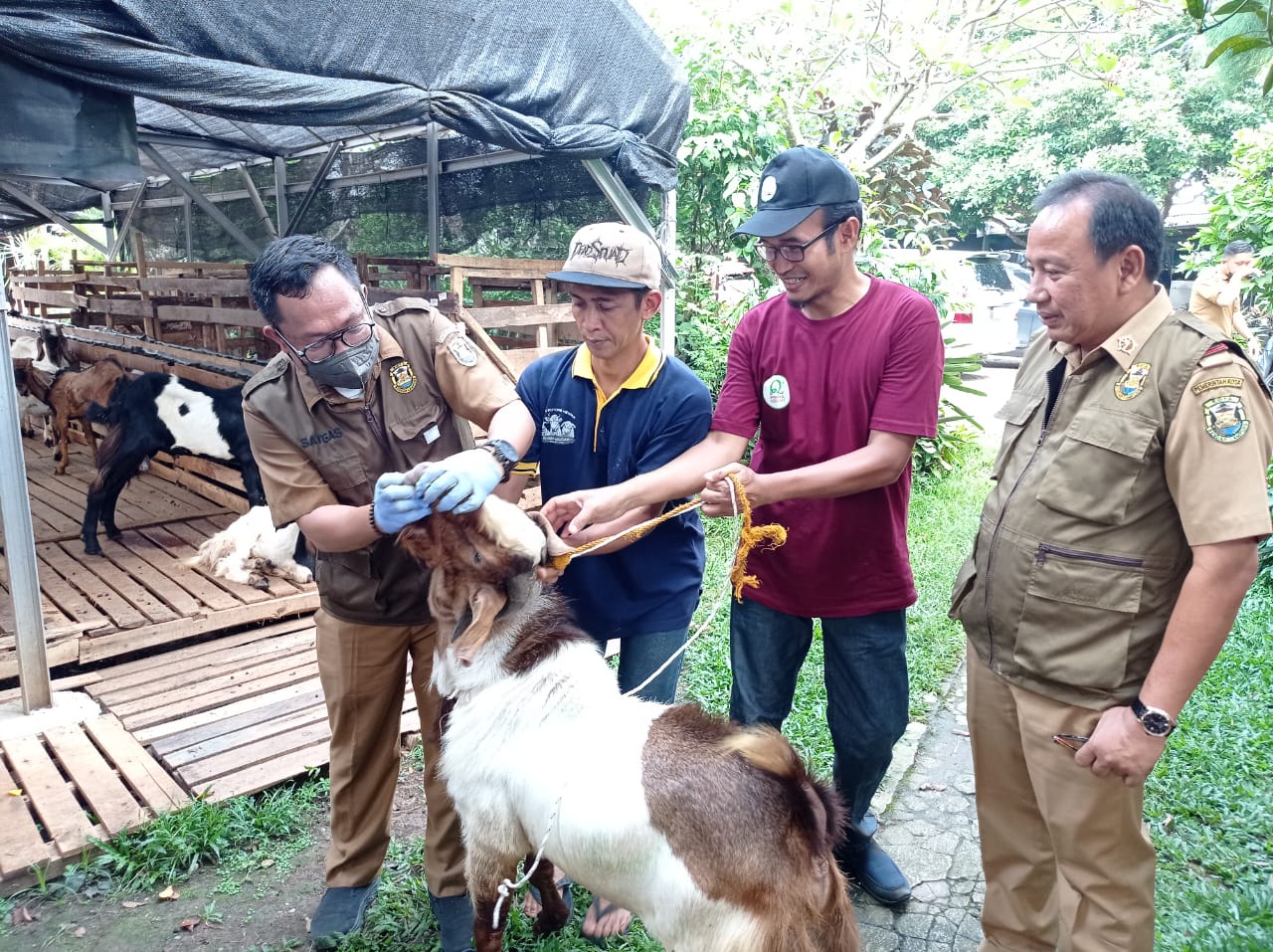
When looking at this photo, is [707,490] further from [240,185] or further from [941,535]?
[240,185]

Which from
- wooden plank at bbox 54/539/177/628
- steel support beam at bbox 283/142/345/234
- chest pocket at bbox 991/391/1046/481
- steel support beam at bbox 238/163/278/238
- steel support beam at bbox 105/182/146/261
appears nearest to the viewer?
chest pocket at bbox 991/391/1046/481

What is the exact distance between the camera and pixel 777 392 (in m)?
3.15

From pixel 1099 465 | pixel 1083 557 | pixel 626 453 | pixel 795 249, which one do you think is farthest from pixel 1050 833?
pixel 795 249

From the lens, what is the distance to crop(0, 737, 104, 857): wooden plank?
366 centimetres

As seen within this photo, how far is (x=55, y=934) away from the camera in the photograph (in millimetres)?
3301

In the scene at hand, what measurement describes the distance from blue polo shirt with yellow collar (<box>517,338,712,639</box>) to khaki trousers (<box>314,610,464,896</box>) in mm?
631

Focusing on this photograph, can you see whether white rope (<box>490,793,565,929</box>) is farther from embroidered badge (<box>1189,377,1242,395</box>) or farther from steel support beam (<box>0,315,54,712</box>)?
steel support beam (<box>0,315,54,712</box>)

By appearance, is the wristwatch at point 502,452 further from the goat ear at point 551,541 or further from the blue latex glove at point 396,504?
the blue latex glove at point 396,504

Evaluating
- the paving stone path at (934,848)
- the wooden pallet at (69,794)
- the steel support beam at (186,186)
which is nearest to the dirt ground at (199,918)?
the wooden pallet at (69,794)

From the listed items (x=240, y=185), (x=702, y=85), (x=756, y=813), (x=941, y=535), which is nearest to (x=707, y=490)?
(x=756, y=813)

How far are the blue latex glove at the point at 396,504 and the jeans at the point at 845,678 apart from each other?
1.49 m

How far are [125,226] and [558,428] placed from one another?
14.6 metres

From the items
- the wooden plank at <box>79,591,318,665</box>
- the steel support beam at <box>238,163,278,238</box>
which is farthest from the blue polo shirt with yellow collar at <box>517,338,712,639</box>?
the steel support beam at <box>238,163,278,238</box>

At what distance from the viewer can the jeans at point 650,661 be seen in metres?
3.16
